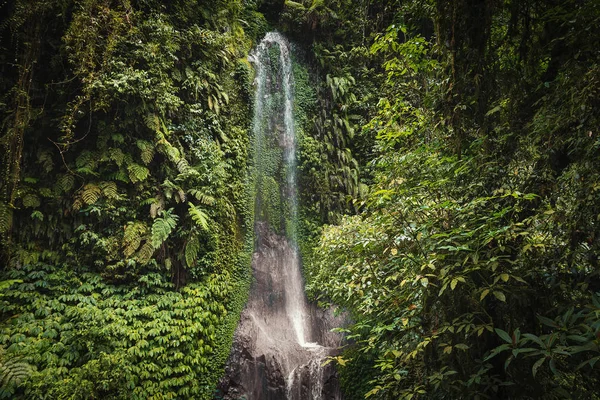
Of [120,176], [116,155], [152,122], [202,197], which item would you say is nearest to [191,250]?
[202,197]

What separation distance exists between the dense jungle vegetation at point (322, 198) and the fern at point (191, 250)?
0.04m

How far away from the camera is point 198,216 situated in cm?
717

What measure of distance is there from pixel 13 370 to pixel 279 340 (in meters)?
5.13

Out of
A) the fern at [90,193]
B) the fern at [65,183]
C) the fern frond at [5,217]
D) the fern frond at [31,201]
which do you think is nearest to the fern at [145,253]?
the fern at [90,193]

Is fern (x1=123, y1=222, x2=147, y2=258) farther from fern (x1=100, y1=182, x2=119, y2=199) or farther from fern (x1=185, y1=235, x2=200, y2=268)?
fern (x1=185, y1=235, x2=200, y2=268)

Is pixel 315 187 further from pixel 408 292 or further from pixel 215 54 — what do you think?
pixel 408 292

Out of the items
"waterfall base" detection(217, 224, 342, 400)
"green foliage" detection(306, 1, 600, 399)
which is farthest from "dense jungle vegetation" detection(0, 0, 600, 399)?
"waterfall base" detection(217, 224, 342, 400)

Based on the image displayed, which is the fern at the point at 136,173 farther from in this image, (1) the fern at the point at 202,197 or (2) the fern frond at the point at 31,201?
(2) the fern frond at the point at 31,201

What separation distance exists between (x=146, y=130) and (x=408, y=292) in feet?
21.3

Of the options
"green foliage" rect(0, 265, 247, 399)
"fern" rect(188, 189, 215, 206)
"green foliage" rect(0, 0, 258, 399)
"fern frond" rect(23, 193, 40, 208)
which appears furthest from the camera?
"fern" rect(188, 189, 215, 206)

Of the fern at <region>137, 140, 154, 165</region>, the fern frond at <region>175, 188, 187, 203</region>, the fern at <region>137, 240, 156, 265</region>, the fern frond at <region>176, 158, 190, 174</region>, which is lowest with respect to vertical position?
the fern at <region>137, 240, 156, 265</region>

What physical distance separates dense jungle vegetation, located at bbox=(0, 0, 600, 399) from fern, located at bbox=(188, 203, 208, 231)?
41mm

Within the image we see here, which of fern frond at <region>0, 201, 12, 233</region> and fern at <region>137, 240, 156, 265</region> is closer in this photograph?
fern frond at <region>0, 201, 12, 233</region>

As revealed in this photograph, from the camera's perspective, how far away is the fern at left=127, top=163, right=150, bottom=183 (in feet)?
23.0
